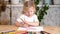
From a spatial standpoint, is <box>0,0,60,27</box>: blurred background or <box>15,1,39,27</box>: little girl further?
<box>0,0,60,27</box>: blurred background

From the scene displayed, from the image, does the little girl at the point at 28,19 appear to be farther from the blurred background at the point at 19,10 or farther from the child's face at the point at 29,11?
the blurred background at the point at 19,10

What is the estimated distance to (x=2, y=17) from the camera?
2918 mm

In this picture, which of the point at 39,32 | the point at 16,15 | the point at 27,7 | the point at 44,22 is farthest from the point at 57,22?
the point at 39,32

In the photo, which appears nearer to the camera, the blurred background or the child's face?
the child's face

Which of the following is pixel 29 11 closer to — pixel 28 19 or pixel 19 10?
pixel 28 19

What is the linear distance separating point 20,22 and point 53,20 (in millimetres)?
1301

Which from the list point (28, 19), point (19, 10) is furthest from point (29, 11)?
point (19, 10)

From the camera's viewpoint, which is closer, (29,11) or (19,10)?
(29,11)

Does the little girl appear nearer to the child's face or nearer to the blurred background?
the child's face

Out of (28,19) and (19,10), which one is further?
(19,10)

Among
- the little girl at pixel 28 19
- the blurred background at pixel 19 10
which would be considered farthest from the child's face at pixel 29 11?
the blurred background at pixel 19 10

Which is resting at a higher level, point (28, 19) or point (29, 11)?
point (29, 11)

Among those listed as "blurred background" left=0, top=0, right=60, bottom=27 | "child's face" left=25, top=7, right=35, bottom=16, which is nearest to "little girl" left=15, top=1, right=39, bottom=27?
"child's face" left=25, top=7, right=35, bottom=16

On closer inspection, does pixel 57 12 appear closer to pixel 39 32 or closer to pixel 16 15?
pixel 16 15
